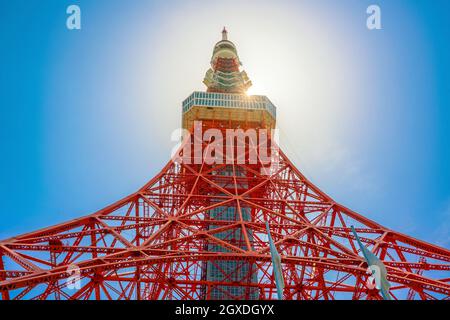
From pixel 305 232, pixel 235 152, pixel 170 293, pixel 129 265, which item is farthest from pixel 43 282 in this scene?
pixel 235 152

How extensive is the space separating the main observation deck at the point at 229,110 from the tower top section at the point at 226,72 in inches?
213

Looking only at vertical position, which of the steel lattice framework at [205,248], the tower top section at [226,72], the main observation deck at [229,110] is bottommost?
the steel lattice framework at [205,248]

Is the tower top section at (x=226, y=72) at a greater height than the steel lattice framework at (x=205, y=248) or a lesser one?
greater

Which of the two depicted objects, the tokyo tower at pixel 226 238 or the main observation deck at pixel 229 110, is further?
Answer: the main observation deck at pixel 229 110

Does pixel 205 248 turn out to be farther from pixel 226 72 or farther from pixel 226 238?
pixel 226 72

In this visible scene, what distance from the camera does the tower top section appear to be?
3052cm

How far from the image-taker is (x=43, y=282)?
36.6 feet

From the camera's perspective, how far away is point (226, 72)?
32344mm

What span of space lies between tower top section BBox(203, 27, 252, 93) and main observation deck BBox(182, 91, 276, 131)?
17.7ft

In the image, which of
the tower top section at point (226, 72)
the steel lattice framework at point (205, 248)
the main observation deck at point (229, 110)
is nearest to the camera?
the steel lattice framework at point (205, 248)

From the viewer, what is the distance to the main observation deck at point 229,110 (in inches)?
955

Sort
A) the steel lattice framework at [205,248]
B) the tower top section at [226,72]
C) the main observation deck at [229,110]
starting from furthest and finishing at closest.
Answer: the tower top section at [226,72] → the main observation deck at [229,110] → the steel lattice framework at [205,248]

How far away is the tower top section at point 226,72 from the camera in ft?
100
